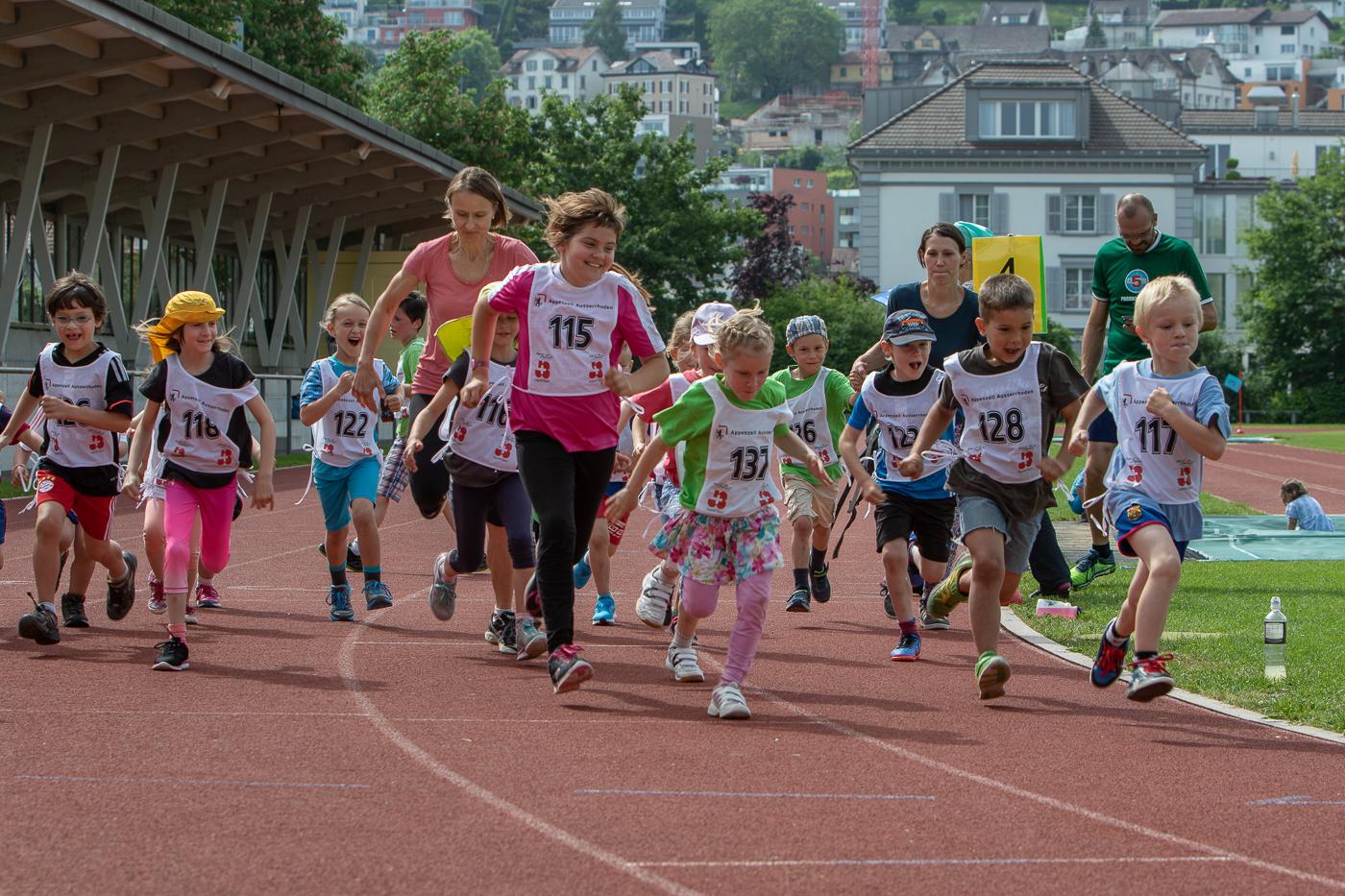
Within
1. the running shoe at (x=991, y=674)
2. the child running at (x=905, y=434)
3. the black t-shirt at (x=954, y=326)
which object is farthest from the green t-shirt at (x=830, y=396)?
the running shoe at (x=991, y=674)

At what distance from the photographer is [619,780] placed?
21.4 feet

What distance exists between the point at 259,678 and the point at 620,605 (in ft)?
13.3

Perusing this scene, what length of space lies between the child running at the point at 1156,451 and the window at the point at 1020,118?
221ft

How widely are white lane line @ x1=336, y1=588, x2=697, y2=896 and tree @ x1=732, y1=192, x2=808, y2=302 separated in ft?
229

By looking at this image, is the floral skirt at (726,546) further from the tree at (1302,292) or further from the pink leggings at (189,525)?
the tree at (1302,292)

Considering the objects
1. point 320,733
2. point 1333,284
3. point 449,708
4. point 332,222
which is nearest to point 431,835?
point 320,733

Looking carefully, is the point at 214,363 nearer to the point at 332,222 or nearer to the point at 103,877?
the point at 103,877

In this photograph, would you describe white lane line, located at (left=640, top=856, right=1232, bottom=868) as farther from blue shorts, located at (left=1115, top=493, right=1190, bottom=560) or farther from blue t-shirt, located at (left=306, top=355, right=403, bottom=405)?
blue t-shirt, located at (left=306, top=355, right=403, bottom=405)

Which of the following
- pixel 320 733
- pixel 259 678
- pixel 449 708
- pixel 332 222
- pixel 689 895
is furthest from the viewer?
pixel 332 222

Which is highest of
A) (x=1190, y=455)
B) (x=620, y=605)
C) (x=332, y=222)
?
(x=332, y=222)

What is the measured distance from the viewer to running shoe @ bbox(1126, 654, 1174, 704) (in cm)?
752

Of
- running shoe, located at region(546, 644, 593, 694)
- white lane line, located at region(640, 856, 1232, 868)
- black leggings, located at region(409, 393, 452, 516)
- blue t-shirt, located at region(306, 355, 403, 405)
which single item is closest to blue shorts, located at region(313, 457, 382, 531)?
blue t-shirt, located at region(306, 355, 403, 405)

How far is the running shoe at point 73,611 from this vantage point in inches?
415

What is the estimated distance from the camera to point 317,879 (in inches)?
203
